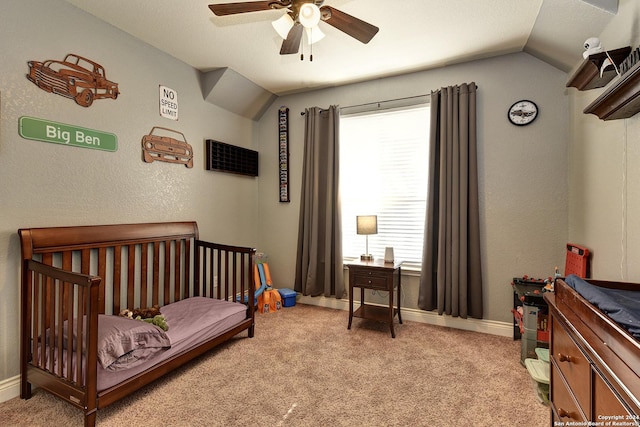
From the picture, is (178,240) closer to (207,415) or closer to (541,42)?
(207,415)

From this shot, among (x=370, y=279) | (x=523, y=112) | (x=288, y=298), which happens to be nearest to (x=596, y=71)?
(x=523, y=112)

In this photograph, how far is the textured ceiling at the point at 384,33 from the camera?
211 cm

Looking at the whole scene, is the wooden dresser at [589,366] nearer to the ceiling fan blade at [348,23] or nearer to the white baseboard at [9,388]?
the ceiling fan blade at [348,23]

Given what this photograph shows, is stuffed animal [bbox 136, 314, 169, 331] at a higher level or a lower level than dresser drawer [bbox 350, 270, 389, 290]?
lower

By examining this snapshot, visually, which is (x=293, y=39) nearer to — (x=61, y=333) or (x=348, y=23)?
(x=348, y=23)

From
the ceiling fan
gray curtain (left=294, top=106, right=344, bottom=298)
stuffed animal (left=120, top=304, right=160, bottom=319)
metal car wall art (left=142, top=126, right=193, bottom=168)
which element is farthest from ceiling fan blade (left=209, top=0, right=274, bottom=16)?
stuffed animal (left=120, top=304, right=160, bottom=319)

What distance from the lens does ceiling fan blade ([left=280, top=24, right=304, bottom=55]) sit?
187 cm

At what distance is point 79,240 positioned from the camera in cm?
209

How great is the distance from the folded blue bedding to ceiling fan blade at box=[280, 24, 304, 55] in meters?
1.91

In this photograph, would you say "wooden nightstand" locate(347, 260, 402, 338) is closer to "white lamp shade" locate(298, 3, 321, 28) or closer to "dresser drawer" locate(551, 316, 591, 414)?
"dresser drawer" locate(551, 316, 591, 414)

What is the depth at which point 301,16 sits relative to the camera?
1653 millimetres

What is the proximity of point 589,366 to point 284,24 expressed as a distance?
213cm

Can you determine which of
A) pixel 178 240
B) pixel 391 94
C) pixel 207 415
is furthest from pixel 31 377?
pixel 391 94

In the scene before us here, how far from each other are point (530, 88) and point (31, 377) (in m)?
4.23
